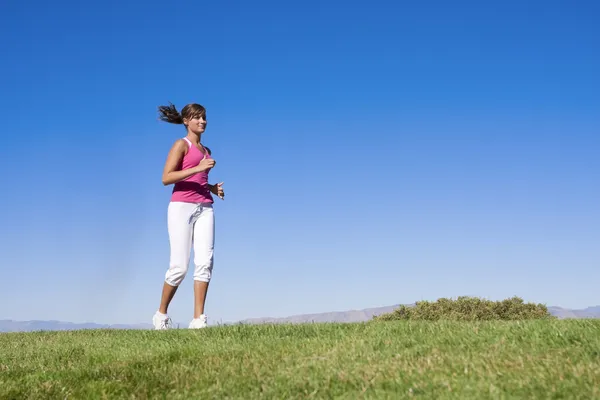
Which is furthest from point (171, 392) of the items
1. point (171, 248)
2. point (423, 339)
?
point (171, 248)

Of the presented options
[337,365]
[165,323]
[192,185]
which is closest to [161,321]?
[165,323]

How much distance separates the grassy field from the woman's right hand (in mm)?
3228

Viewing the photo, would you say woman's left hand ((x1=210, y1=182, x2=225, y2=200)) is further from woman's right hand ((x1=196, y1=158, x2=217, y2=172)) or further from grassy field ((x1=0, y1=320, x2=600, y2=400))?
grassy field ((x1=0, y1=320, x2=600, y2=400))

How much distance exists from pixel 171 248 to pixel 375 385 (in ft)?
22.3

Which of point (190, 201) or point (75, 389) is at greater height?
point (190, 201)

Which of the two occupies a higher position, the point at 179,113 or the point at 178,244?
the point at 179,113

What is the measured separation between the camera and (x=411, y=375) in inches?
221

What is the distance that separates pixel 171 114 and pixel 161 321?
13.1 feet

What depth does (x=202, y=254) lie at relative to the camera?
1147 centimetres

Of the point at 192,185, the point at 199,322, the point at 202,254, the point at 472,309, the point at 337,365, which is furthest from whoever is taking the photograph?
the point at 472,309

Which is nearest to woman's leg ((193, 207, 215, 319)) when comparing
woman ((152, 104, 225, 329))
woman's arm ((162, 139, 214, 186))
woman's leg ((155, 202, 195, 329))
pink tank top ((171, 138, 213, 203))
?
woman ((152, 104, 225, 329))

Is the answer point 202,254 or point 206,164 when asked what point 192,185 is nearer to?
point 206,164

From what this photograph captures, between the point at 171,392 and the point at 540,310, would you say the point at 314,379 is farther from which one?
the point at 540,310

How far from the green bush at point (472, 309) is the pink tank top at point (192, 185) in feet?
46.7
